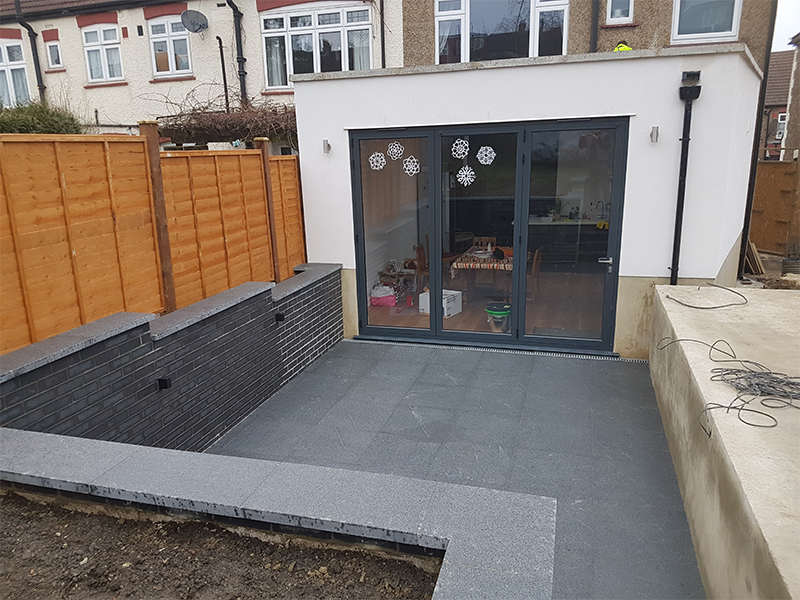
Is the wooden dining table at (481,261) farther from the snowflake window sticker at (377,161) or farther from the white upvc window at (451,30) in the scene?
the white upvc window at (451,30)

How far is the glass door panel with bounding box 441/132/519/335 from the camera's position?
6660 mm

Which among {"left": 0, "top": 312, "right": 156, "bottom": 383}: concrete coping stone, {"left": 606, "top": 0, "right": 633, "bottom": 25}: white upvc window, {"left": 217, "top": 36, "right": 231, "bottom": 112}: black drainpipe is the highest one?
{"left": 606, "top": 0, "right": 633, "bottom": 25}: white upvc window

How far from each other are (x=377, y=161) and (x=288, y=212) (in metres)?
1.33

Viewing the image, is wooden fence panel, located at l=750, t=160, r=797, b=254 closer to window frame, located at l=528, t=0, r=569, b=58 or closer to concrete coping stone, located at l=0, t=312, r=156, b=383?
window frame, located at l=528, t=0, r=569, b=58

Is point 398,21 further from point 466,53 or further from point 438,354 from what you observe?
point 438,354

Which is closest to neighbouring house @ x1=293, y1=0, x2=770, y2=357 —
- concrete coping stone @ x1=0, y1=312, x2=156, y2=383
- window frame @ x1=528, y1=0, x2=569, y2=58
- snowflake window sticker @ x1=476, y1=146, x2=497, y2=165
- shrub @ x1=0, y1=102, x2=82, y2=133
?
snowflake window sticker @ x1=476, y1=146, x2=497, y2=165

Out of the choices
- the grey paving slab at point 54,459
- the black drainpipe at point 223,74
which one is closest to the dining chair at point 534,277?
the grey paving slab at point 54,459

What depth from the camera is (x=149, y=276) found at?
4660 mm

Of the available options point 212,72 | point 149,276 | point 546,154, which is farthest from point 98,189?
point 212,72

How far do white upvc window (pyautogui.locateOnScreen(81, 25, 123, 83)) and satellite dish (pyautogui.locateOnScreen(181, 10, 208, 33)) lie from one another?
2.07 meters

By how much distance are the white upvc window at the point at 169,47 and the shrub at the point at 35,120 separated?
165 inches

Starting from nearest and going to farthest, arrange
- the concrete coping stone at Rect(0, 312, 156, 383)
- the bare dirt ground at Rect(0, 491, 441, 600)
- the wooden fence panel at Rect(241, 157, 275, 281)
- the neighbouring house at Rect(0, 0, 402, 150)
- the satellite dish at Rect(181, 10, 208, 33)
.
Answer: the bare dirt ground at Rect(0, 491, 441, 600) → the concrete coping stone at Rect(0, 312, 156, 383) → the wooden fence panel at Rect(241, 157, 275, 281) → the neighbouring house at Rect(0, 0, 402, 150) → the satellite dish at Rect(181, 10, 208, 33)

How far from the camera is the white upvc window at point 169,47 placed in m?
12.3

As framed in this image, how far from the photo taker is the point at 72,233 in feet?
12.7
